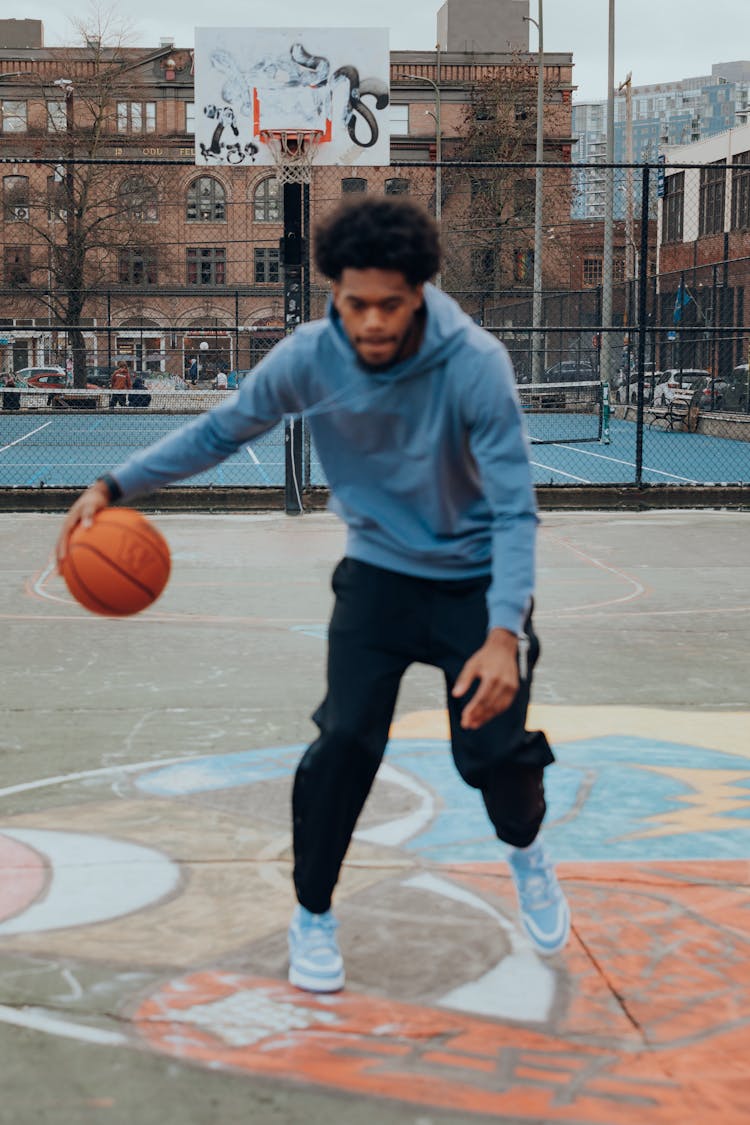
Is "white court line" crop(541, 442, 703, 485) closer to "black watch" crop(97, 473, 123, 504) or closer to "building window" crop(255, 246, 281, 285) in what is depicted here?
"black watch" crop(97, 473, 123, 504)

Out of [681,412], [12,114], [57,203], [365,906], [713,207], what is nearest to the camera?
[365,906]

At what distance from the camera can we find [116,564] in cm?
335

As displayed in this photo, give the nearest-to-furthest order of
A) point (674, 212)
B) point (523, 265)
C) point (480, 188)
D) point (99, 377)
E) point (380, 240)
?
point (380, 240) → point (99, 377) → point (523, 265) → point (480, 188) → point (674, 212)

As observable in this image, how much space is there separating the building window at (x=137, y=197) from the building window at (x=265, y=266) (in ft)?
32.3

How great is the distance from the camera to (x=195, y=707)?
6.02 metres

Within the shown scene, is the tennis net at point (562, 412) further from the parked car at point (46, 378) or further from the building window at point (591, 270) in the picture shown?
the building window at point (591, 270)

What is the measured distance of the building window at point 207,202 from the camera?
57.6 meters

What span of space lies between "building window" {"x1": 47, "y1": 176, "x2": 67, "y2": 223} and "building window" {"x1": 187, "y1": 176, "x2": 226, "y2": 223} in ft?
35.1

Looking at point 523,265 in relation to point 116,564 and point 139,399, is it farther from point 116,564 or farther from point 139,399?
point 116,564

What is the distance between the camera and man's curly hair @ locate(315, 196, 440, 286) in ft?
9.30

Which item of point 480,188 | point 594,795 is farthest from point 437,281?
point 594,795

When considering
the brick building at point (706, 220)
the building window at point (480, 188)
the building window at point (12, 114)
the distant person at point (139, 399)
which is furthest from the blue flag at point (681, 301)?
the building window at point (12, 114)

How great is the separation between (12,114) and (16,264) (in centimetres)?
1217

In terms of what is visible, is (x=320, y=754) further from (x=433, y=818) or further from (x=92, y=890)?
(x=433, y=818)
